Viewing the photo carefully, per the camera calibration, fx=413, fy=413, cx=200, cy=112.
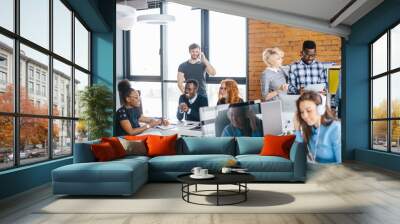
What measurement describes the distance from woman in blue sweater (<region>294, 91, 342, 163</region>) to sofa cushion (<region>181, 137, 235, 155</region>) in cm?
291

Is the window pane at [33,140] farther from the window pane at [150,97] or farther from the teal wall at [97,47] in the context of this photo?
the window pane at [150,97]

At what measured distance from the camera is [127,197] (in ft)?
17.3

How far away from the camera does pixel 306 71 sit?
9789 mm

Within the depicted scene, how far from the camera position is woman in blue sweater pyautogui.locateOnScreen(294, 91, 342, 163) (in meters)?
9.73

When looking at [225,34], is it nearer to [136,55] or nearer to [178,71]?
[178,71]

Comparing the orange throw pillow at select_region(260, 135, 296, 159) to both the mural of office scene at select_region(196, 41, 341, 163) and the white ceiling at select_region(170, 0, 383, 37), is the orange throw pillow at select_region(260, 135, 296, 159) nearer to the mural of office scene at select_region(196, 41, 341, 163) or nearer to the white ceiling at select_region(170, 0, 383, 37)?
the mural of office scene at select_region(196, 41, 341, 163)

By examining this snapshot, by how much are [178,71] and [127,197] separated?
203 inches

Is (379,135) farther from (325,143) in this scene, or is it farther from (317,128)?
(317,128)

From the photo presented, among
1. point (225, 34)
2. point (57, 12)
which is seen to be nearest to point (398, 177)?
point (225, 34)

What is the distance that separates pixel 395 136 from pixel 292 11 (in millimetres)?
3357

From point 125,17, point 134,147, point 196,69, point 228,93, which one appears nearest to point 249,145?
point 134,147

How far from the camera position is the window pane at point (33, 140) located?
225 inches

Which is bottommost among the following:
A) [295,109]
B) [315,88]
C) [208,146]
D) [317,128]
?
[208,146]

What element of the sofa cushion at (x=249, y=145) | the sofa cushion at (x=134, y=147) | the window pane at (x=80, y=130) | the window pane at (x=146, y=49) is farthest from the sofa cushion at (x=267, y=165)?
the window pane at (x=146, y=49)
